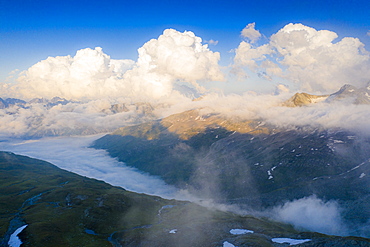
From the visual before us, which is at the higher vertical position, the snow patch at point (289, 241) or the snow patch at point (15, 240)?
the snow patch at point (289, 241)

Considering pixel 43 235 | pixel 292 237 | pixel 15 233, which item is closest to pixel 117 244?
pixel 43 235

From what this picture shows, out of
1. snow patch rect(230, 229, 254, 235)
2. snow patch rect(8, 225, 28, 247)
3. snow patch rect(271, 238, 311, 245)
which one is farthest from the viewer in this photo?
snow patch rect(230, 229, 254, 235)

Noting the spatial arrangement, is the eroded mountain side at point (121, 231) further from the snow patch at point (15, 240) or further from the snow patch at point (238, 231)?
the snow patch at point (15, 240)

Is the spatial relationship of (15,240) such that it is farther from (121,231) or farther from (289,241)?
(289,241)

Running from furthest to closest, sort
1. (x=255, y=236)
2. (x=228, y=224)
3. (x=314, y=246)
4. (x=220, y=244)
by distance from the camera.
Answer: (x=228, y=224) → (x=255, y=236) → (x=220, y=244) → (x=314, y=246)

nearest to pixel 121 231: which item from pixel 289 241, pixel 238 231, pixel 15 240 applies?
pixel 15 240

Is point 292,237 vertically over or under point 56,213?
over

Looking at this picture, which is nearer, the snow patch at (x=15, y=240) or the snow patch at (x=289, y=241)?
the snow patch at (x=15, y=240)

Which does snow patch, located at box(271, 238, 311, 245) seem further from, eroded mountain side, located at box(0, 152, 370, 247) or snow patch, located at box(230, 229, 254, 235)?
snow patch, located at box(230, 229, 254, 235)

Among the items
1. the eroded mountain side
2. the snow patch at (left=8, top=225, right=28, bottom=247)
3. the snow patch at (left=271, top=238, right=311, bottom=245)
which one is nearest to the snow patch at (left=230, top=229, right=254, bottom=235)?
the eroded mountain side

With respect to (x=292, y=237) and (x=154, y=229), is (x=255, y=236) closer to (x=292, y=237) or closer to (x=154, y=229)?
(x=292, y=237)

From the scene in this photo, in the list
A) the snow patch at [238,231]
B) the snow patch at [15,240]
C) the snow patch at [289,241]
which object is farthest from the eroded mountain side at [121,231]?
the snow patch at [15,240]
